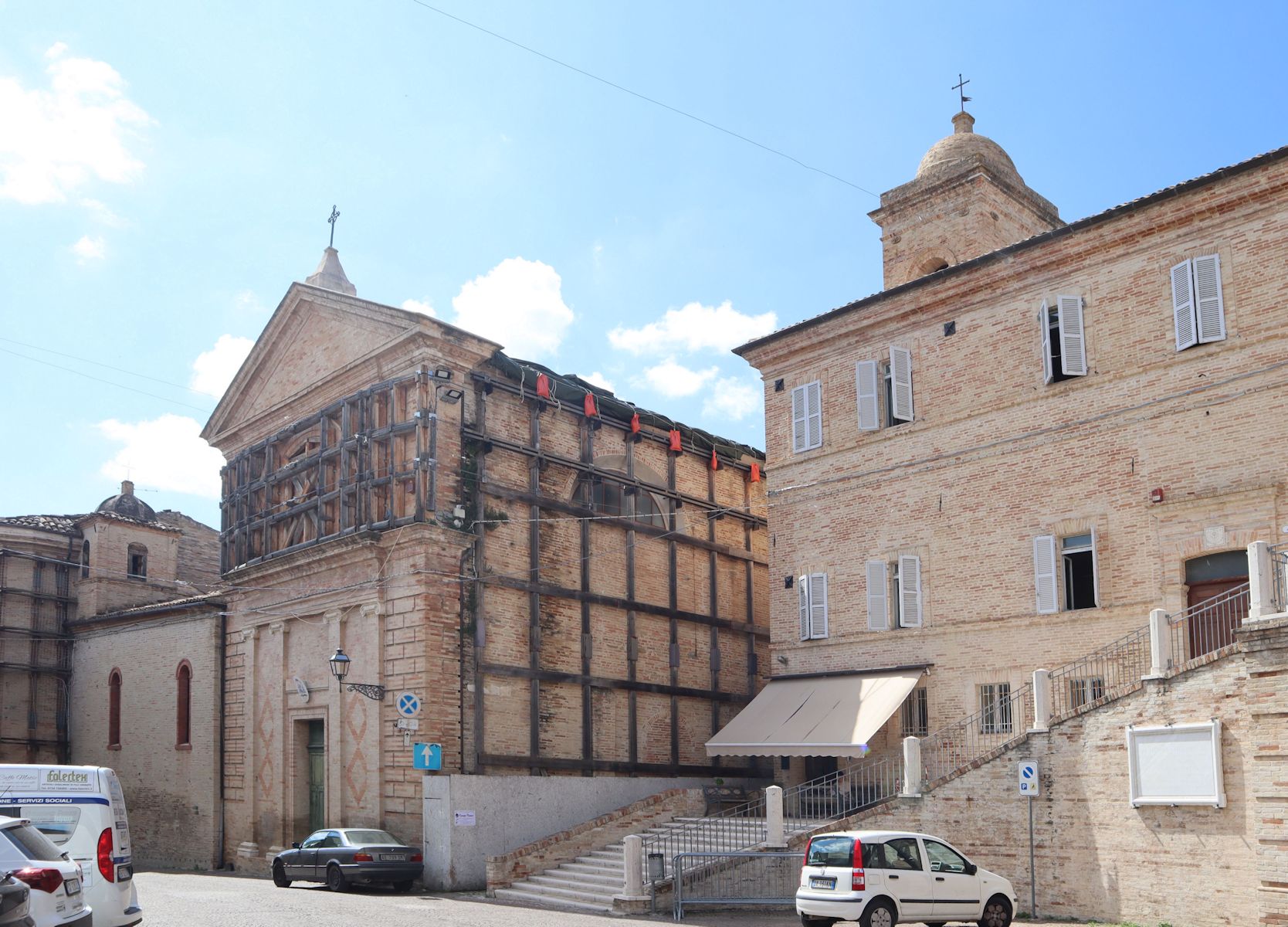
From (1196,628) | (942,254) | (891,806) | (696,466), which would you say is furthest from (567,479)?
(1196,628)

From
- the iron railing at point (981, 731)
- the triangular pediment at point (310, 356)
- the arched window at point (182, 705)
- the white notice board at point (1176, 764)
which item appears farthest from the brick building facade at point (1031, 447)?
the arched window at point (182, 705)

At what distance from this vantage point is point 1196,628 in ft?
66.4

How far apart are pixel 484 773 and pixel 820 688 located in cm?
720

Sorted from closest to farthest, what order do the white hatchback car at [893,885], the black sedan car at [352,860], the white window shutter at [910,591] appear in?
the white hatchback car at [893,885]
the black sedan car at [352,860]
the white window shutter at [910,591]

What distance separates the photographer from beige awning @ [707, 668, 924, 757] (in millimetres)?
23234

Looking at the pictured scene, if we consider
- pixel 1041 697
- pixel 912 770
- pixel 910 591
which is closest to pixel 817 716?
pixel 910 591

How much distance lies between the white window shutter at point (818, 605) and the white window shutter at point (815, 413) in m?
2.75

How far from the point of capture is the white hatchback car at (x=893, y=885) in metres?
16.7

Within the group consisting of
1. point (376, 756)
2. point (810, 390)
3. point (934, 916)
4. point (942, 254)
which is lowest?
point (934, 916)

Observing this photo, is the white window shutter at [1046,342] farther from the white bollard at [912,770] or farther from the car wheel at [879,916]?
the car wheel at [879,916]

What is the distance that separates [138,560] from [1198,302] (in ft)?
108

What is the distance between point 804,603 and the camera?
26.2m

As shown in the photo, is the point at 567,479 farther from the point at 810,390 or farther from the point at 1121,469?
the point at 1121,469

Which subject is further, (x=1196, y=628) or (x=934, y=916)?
(x=1196, y=628)
